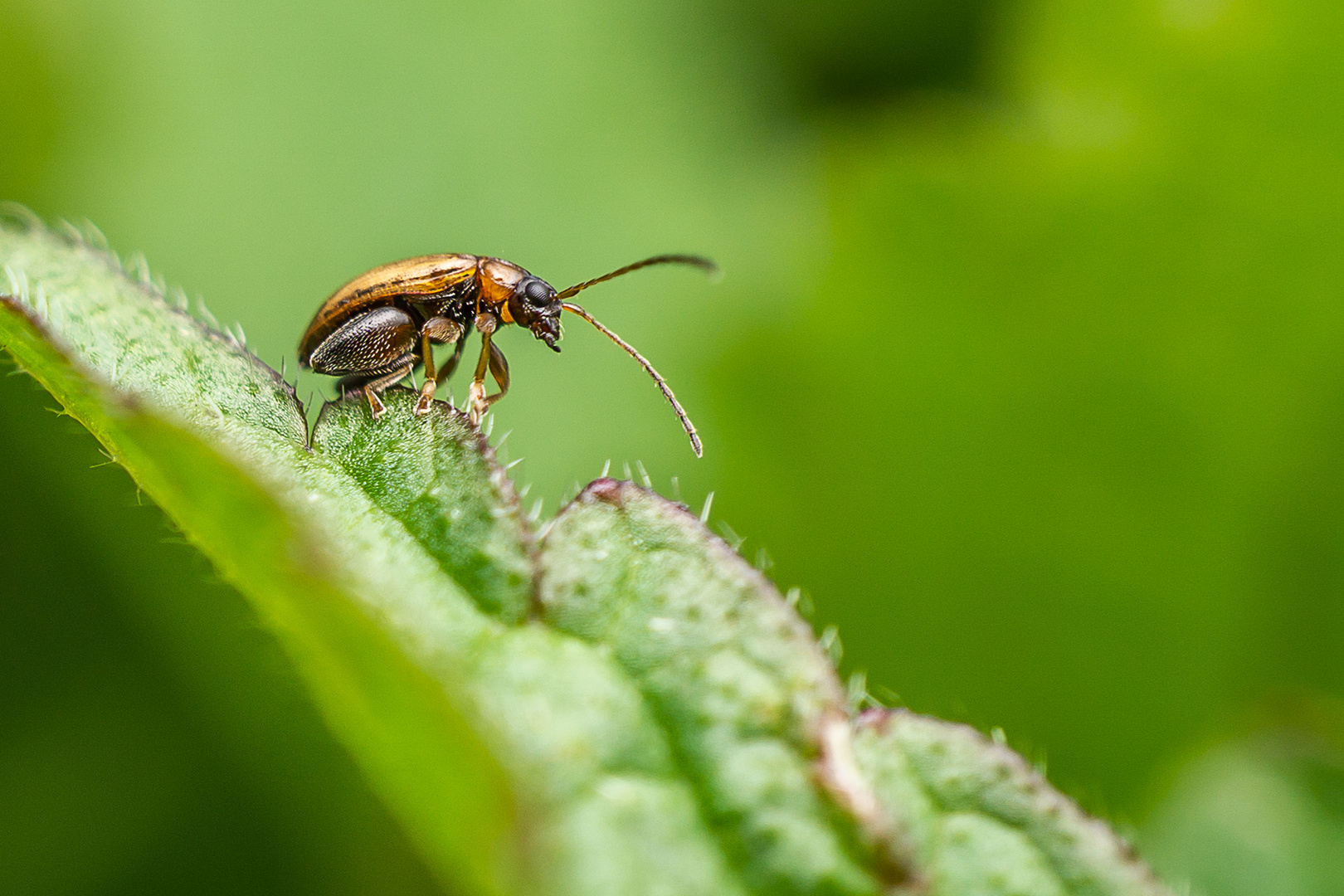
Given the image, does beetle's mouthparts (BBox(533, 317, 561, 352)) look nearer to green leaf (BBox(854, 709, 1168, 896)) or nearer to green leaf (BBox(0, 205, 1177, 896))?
green leaf (BBox(0, 205, 1177, 896))

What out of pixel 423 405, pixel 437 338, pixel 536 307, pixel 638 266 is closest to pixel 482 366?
pixel 437 338

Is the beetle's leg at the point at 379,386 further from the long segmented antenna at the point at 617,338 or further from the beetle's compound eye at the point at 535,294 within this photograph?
the long segmented antenna at the point at 617,338

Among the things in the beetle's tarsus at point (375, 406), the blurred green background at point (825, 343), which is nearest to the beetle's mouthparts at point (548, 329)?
the blurred green background at point (825, 343)

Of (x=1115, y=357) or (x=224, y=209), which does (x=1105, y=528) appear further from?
(x=224, y=209)

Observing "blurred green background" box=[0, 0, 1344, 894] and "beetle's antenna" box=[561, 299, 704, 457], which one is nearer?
"beetle's antenna" box=[561, 299, 704, 457]

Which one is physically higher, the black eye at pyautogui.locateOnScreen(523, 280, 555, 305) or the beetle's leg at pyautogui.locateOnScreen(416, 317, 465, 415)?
the black eye at pyautogui.locateOnScreen(523, 280, 555, 305)

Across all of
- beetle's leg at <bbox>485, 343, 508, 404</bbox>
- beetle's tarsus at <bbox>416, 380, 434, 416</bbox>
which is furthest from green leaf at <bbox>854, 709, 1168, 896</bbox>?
beetle's leg at <bbox>485, 343, 508, 404</bbox>

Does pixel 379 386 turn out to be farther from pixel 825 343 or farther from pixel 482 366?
pixel 825 343

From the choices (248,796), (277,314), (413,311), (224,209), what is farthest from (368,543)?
(224,209)
